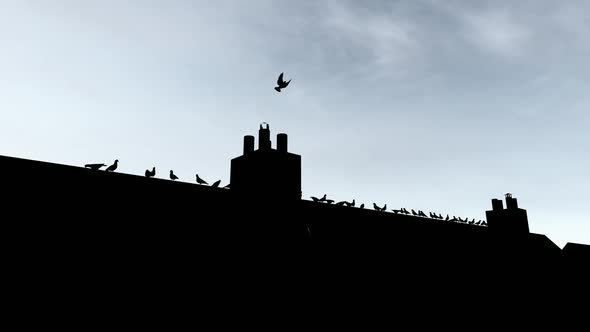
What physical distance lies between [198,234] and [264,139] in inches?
129

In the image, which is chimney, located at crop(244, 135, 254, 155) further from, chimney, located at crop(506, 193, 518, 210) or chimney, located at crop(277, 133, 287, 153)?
chimney, located at crop(506, 193, 518, 210)

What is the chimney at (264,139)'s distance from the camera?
557 inches

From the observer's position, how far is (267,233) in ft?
43.1

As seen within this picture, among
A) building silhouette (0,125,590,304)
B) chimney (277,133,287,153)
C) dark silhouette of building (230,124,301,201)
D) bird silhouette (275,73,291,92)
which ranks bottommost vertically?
building silhouette (0,125,590,304)

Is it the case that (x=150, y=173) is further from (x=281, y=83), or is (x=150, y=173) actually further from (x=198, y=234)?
(x=281, y=83)

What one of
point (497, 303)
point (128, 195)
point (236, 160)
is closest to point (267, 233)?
point (236, 160)

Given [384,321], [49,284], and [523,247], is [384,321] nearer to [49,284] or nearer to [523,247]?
[49,284]

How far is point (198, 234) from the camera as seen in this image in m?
13.6

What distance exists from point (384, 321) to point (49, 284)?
9362mm

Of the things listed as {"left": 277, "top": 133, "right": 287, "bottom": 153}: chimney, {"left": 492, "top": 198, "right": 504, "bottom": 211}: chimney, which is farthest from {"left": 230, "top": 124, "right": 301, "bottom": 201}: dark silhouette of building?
{"left": 492, "top": 198, "right": 504, "bottom": 211}: chimney

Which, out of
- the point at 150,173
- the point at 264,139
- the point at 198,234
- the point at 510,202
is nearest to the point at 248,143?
the point at 264,139

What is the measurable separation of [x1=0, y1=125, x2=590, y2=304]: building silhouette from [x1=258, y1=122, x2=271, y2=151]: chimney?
0.03 metres

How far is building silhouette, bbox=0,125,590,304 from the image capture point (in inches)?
461

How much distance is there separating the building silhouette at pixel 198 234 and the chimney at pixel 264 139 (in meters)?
0.03
